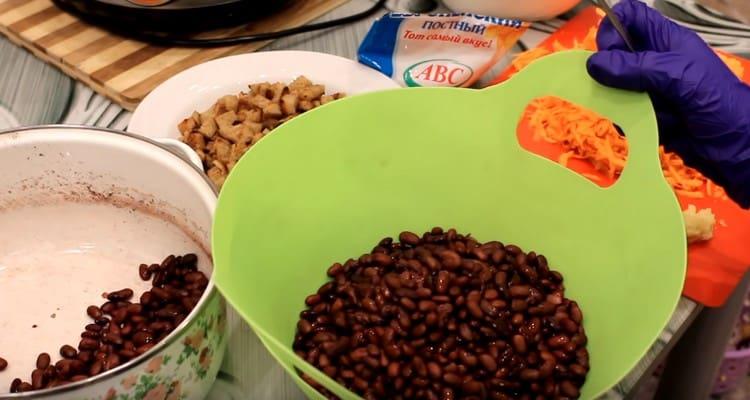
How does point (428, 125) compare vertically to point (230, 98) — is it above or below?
above

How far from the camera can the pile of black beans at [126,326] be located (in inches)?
28.0

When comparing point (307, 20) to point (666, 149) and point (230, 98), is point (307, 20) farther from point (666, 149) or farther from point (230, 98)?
point (666, 149)

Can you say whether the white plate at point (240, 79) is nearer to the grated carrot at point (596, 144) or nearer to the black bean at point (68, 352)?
the grated carrot at point (596, 144)

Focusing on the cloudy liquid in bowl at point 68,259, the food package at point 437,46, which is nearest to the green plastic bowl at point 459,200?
the cloudy liquid in bowl at point 68,259

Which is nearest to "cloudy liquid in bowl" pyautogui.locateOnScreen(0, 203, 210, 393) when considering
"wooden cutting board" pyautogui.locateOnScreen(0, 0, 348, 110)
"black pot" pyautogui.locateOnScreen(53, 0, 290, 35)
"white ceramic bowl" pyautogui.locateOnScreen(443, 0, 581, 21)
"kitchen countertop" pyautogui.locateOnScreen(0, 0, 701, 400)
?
"kitchen countertop" pyautogui.locateOnScreen(0, 0, 701, 400)

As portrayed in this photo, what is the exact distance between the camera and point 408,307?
2.38ft

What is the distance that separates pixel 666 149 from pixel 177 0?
33.1 inches

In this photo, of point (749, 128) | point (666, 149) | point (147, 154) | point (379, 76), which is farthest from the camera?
point (379, 76)

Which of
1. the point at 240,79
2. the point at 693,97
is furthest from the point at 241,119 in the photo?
the point at 693,97

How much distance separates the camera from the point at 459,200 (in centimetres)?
87

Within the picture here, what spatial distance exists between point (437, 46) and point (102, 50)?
1.96 ft

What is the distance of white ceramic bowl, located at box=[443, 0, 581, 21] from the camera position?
4.30 ft

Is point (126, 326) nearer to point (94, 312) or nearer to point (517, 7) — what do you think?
point (94, 312)

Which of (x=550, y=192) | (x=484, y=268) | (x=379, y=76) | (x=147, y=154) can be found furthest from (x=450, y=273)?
(x=379, y=76)
